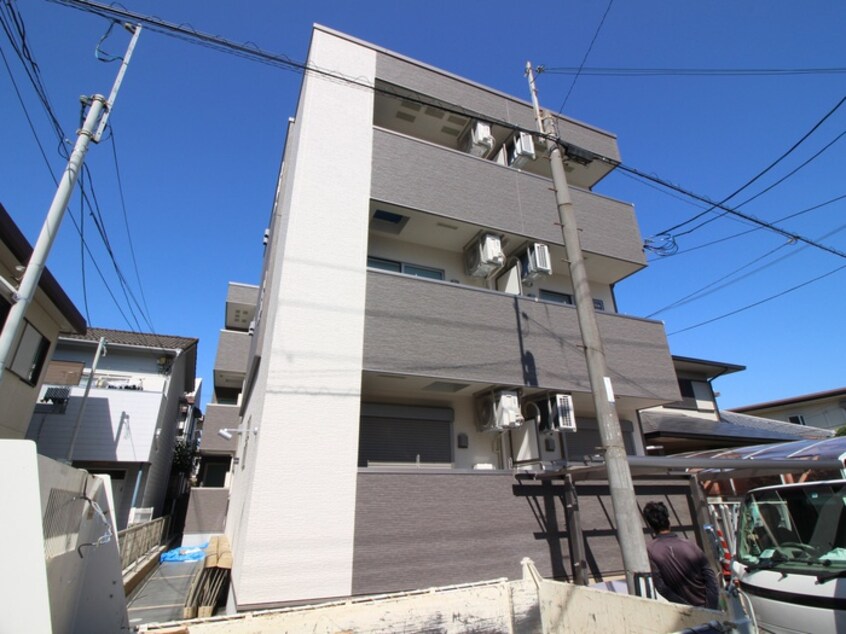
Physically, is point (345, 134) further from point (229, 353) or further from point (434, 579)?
point (229, 353)

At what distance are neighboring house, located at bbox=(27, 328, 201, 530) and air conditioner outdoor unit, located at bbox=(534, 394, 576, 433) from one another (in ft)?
38.2

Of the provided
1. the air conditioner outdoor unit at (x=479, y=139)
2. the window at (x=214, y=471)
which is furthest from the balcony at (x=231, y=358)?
the air conditioner outdoor unit at (x=479, y=139)

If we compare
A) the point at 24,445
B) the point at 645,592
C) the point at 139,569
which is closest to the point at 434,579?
the point at 645,592

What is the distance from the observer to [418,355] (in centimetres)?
693

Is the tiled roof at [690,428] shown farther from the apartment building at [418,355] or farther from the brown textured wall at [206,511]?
the brown textured wall at [206,511]

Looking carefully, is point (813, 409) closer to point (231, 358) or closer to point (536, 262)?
point (536, 262)

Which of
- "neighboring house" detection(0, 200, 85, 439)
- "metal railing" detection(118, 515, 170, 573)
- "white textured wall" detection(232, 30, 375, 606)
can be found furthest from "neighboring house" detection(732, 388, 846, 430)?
"neighboring house" detection(0, 200, 85, 439)

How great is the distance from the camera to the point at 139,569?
9.32 metres

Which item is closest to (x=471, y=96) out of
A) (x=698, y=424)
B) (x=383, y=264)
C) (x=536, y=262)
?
(x=536, y=262)

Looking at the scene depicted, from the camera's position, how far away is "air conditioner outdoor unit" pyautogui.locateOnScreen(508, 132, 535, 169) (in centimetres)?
986

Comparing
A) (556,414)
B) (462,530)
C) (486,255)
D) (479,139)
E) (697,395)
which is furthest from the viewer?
(697,395)

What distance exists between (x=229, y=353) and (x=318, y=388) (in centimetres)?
1220

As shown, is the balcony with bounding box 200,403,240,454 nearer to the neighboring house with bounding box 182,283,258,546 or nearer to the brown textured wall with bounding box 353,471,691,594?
the neighboring house with bounding box 182,283,258,546

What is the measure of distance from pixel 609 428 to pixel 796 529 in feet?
6.23
